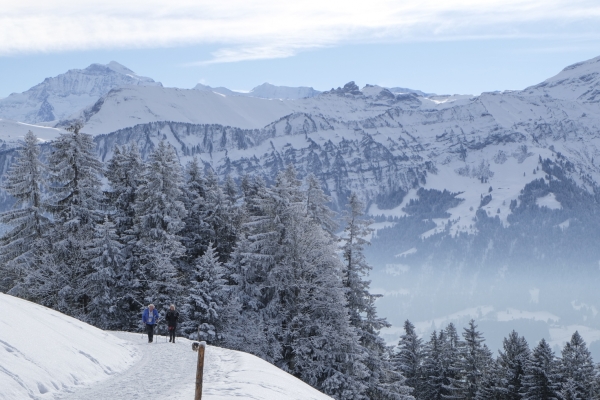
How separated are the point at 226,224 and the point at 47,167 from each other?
44.6 ft

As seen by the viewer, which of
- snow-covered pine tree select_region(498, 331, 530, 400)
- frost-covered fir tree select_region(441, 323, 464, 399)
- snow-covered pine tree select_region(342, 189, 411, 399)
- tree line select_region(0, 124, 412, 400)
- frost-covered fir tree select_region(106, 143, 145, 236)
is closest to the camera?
tree line select_region(0, 124, 412, 400)

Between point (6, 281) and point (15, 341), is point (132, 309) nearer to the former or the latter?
point (6, 281)

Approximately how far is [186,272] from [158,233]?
604cm

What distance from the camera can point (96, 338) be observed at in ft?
65.6

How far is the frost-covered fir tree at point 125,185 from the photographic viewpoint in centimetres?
3988

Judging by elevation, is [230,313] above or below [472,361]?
above

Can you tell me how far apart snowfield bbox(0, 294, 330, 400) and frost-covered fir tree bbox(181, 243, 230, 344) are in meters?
12.3

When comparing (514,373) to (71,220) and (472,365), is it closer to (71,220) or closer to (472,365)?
(472,365)

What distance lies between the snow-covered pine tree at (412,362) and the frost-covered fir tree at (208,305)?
106 ft

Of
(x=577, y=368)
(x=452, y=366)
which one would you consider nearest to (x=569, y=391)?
(x=577, y=368)

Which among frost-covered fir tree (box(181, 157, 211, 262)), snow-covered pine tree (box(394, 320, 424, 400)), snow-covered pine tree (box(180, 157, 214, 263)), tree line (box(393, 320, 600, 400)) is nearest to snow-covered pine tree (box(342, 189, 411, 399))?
snow-covered pine tree (box(180, 157, 214, 263))

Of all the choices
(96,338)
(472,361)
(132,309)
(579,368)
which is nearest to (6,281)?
(132,309)

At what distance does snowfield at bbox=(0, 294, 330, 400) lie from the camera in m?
13.4

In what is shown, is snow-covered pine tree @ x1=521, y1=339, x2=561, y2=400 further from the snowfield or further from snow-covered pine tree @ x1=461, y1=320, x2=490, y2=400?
the snowfield
